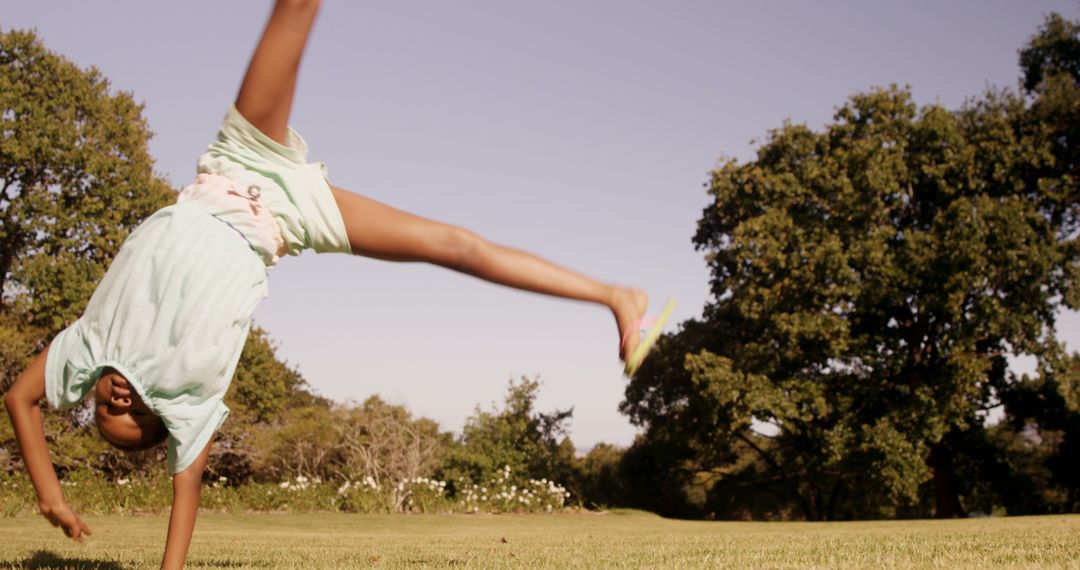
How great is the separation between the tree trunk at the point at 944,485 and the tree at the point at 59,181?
2156 cm

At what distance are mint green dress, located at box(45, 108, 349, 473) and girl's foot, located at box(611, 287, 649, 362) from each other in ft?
3.58

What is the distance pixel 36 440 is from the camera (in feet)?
10.0

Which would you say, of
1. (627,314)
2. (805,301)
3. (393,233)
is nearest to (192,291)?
(393,233)

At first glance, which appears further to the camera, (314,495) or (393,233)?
(314,495)

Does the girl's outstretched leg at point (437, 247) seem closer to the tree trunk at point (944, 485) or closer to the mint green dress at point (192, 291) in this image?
the mint green dress at point (192, 291)

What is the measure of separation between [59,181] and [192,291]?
21.9 metres

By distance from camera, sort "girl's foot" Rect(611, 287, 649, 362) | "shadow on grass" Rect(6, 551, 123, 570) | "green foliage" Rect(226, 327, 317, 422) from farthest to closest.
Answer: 1. "green foliage" Rect(226, 327, 317, 422)
2. "shadow on grass" Rect(6, 551, 123, 570)
3. "girl's foot" Rect(611, 287, 649, 362)

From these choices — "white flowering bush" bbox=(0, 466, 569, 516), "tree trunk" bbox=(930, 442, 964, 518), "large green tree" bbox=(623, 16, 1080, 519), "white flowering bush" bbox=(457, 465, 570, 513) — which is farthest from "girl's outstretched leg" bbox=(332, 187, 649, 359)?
"tree trunk" bbox=(930, 442, 964, 518)

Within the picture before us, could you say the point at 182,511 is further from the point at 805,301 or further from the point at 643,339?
the point at 805,301

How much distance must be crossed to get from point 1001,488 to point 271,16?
26026 mm

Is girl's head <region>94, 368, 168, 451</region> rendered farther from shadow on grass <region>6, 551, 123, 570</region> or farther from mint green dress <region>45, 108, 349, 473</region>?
shadow on grass <region>6, 551, 123, 570</region>

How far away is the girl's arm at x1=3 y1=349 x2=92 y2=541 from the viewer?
9.81 feet

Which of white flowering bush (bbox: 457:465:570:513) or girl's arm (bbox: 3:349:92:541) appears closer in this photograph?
girl's arm (bbox: 3:349:92:541)

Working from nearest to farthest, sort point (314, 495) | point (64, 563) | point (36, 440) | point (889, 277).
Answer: point (36, 440)
point (64, 563)
point (314, 495)
point (889, 277)
